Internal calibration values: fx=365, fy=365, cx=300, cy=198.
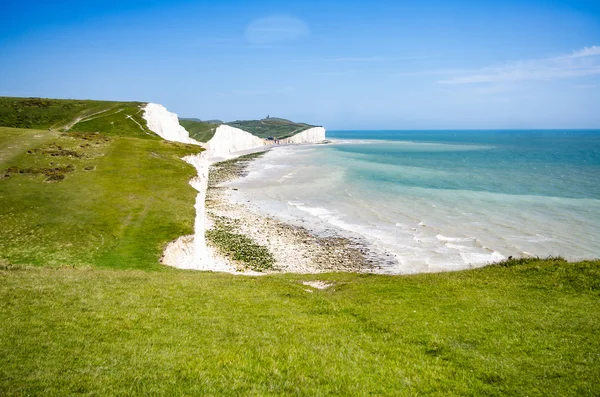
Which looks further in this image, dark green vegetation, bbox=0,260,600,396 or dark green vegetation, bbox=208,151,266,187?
dark green vegetation, bbox=208,151,266,187

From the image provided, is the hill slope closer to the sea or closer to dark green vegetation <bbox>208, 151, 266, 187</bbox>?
the sea

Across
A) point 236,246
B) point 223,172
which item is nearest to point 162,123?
point 223,172

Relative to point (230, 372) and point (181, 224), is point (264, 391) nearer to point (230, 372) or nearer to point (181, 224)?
point (230, 372)

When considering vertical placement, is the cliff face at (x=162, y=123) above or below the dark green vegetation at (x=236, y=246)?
above

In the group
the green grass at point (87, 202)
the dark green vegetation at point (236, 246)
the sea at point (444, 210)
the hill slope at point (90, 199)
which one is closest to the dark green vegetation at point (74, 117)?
the hill slope at point (90, 199)

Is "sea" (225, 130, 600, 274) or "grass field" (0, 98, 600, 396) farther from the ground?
"grass field" (0, 98, 600, 396)

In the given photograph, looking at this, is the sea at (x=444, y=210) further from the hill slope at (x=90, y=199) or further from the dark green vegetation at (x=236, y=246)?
the hill slope at (x=90, y=199)

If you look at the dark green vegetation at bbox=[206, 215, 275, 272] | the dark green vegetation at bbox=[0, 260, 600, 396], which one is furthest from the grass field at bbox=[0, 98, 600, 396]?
the dark green vegetation at bbox=[206, 215, 275, 272]

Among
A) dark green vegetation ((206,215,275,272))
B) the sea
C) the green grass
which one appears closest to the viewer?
the green grass
